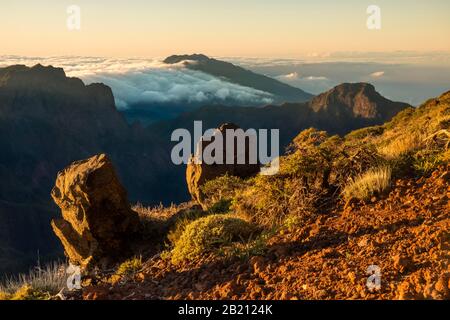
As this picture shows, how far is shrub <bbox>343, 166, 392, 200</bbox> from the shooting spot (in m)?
7.98

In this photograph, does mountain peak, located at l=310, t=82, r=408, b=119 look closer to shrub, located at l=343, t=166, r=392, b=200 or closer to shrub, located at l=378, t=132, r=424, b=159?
shrub, located at l=378, t=132, r=424, b=159

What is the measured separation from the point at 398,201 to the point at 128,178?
378ft

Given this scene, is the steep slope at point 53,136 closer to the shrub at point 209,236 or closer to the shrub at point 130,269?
the shrub at point 130,269

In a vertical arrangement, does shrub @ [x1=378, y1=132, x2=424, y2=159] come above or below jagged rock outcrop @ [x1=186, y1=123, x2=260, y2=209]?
above

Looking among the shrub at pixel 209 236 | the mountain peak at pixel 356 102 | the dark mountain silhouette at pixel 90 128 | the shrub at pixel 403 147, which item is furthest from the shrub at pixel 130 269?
the mountain peak at pixel 356 102

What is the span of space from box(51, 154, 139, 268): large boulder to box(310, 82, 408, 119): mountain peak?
110088mm

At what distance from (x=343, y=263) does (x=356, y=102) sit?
12046cm

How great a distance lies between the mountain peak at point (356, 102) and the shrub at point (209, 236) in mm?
112647

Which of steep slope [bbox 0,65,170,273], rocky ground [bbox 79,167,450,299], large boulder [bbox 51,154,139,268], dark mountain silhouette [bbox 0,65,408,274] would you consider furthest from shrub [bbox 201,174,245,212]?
dark mountain silhouette [bbox 0,65,408,274]

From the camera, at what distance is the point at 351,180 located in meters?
8.45

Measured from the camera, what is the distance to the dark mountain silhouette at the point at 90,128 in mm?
109000

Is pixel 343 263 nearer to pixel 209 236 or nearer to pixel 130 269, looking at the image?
pixel 209 236

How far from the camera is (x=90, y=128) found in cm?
13112
